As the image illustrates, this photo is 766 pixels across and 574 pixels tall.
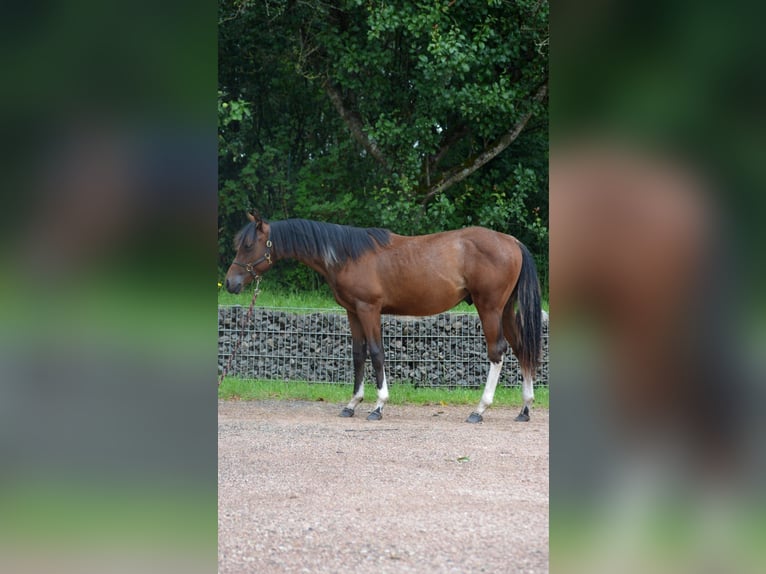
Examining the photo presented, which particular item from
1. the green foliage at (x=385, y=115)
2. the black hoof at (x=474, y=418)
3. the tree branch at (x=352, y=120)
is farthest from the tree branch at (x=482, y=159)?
the black hoof at (x=474, y=418)

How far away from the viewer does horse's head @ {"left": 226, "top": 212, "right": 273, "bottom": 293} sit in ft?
24.2

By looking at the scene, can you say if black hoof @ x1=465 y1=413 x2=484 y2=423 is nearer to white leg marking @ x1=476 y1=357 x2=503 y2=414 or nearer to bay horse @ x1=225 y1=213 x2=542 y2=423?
white leg marking @ x1=476 y1=357 x2=503 y2=414

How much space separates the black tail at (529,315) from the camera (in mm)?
7273

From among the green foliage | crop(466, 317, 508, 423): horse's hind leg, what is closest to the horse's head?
crop(466, 317, 508, 423): horse's hind leg

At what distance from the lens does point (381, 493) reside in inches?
171

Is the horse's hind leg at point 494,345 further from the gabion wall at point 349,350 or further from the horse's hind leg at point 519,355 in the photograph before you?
the gabion wall at point 349,350

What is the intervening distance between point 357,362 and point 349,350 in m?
1.43
